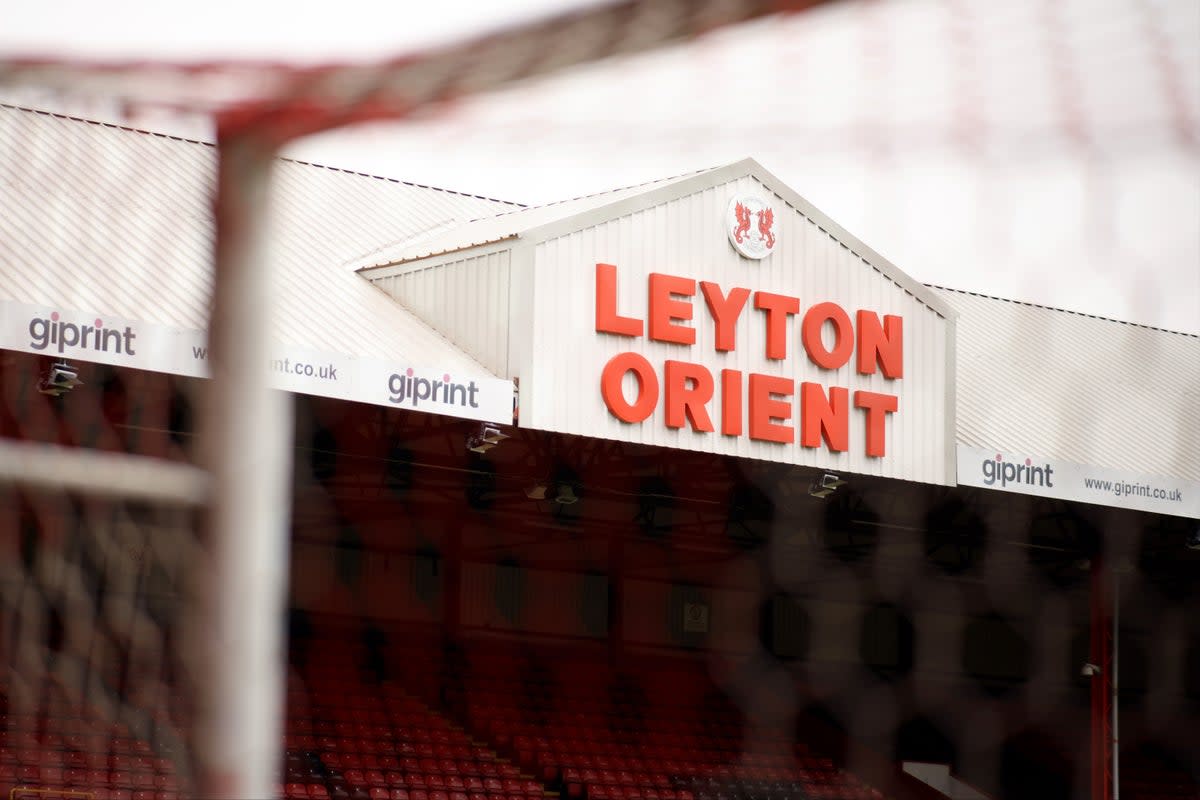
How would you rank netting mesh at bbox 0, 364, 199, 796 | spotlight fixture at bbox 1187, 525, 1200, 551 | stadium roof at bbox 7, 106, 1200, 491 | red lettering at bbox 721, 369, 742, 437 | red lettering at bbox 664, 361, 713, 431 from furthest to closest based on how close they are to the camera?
1. spotlight fixture at bbox 1187, 525, 1200, 551
2. red lettering at bbox 721, 369, 742, 437
3. red lettering at bbox 664, 361, 713, 431
4. netting mesh at bbox 0, 364, 199, 796
5. stadium roof at bbox 7, 106, 1200, 491

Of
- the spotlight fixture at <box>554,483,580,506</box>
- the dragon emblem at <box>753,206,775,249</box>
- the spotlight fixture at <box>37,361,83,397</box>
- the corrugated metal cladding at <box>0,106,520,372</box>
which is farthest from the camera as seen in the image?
the spotlight fixture at <box>554,483,580,506</box>

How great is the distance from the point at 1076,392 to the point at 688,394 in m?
8.97

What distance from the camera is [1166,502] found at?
20594 mm

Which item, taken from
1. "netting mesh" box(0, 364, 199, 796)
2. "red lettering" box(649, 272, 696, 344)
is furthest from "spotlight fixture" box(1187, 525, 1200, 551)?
"netting mesh" box(0, 364, 199, 796)

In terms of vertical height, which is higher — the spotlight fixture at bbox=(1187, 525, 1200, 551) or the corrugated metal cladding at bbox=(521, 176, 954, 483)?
the corrugated metal cladding at bbox=(521, 176, 954, 483)

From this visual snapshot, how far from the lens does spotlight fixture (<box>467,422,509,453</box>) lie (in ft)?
55.5

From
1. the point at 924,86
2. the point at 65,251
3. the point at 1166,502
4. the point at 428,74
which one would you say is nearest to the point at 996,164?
the point at 924,86

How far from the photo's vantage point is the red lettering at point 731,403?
1795 centimetres

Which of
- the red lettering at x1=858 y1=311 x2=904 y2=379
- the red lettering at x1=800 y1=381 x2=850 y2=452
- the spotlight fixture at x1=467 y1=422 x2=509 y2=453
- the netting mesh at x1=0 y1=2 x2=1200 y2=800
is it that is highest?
the red lettering at x1=858 y1=311 x2=904 y2=379

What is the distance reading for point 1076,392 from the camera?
2450 centimetres

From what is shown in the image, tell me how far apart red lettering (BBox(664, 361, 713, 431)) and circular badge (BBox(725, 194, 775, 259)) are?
1.58 metres

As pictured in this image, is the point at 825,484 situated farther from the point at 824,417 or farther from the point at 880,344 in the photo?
the point at 880,344

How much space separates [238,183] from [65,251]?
498 inches

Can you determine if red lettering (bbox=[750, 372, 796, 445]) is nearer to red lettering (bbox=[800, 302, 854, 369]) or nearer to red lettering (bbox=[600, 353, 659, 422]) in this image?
red lettering (bbox=[800, 302, 854, 369])
